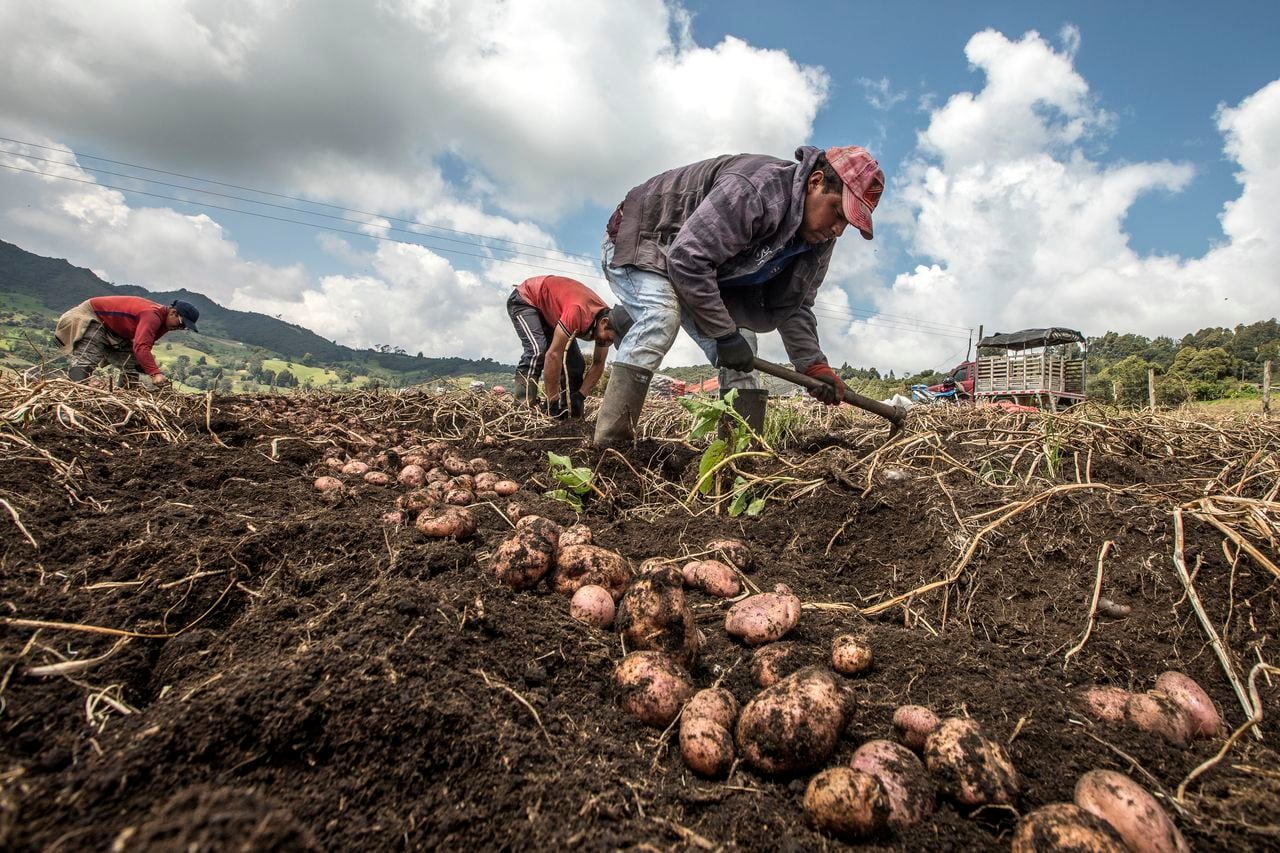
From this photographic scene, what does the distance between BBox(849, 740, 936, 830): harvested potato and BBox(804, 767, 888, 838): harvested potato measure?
32 mm

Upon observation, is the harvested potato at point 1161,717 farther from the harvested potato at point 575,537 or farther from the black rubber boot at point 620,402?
the black rubber boot at point 620,402

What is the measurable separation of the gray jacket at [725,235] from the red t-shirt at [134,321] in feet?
22.5

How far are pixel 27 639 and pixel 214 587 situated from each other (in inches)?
14.7

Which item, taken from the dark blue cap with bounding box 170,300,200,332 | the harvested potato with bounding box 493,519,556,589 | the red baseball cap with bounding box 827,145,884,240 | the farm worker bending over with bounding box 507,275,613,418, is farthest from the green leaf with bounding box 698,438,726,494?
the dark blue cap with bounding box 170,300,200,332

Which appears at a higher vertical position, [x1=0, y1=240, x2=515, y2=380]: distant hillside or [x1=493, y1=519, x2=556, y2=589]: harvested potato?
[x1=0, y1=240, x2=515, y2=380]: distant hillside

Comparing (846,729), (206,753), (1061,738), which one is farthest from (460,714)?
(1061,738)

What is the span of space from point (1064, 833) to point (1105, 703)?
565 millimetres

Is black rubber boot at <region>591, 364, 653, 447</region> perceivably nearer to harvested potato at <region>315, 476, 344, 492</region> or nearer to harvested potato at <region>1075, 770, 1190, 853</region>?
harvested potato at <region>315, 476, 344, 492</region>

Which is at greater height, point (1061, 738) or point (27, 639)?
point (27, 639)

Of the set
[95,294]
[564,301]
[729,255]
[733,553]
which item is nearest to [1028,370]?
[564,301]

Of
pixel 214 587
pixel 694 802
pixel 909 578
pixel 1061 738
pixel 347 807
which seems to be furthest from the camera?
pixel 909 578

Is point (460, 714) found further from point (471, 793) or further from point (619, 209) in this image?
point (619, 209)

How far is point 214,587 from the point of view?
1522 mm

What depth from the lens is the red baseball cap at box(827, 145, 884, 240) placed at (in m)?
3.29
